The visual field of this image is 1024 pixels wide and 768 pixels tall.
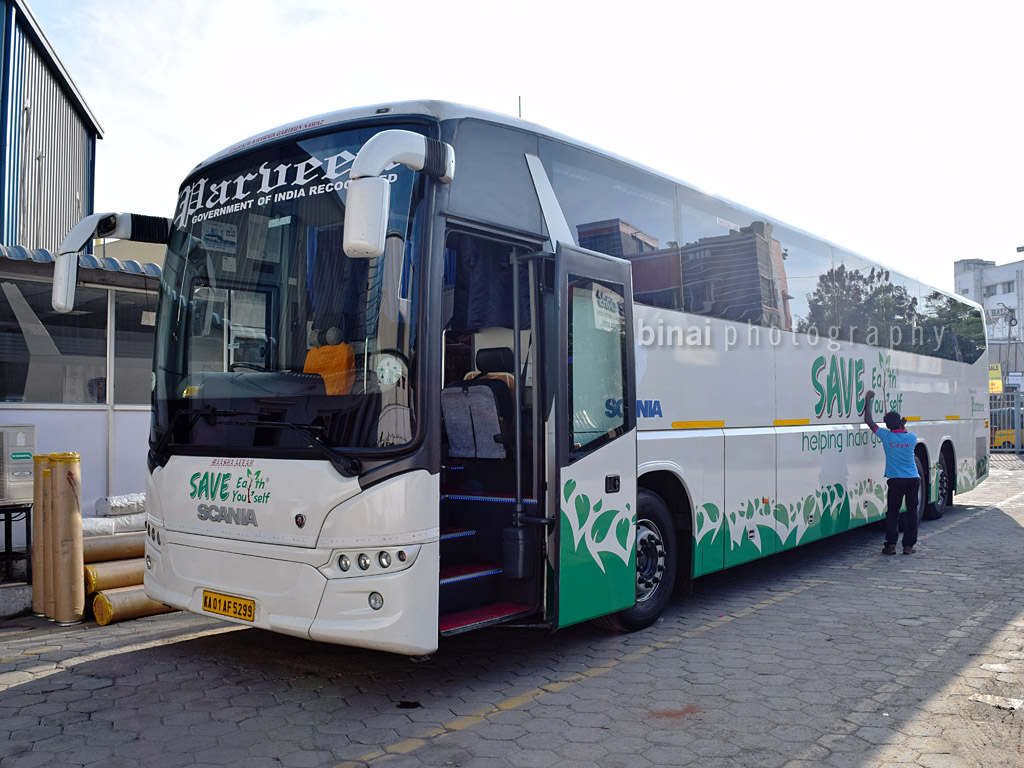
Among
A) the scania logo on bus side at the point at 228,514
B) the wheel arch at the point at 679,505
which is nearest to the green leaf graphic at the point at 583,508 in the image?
the wheel arch at the point at 679,505

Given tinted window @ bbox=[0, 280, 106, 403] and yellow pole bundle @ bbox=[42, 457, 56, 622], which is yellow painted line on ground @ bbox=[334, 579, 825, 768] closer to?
yellow pole bundle @ bbox=[42, 457, 56, 622]

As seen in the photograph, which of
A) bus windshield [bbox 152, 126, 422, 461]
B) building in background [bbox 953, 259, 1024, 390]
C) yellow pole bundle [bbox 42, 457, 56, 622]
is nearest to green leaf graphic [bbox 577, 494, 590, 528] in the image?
bus windshield [bbox 152, 126, 422, 461]

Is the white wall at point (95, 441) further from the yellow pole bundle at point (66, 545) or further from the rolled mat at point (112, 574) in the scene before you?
the yellow pole bundle at point (66, 545)

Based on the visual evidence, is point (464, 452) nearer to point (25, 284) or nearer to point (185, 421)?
point (185, 421)

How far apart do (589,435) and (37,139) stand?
14.6 meters

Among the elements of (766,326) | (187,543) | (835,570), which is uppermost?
(766,326)

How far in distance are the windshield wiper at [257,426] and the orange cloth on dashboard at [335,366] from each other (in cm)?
26

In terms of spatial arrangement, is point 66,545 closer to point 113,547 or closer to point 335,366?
point 113,547

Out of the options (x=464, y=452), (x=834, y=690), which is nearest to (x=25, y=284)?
(x=464, y=452)

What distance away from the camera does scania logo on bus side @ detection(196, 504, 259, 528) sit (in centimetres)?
520

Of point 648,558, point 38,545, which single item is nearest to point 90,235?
point 38,545

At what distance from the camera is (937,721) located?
4.80 metres

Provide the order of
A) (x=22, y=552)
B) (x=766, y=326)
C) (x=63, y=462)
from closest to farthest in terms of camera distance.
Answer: (x=63, y=462)
(x=22, y=552)
(x=766, y=326)

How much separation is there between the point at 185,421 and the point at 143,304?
480cm
